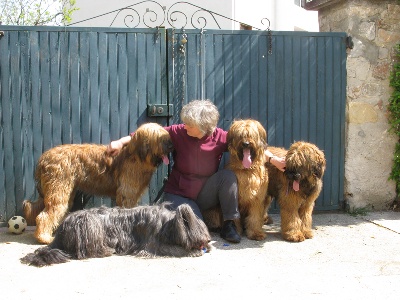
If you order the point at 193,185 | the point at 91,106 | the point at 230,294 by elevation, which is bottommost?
the point at 230,294

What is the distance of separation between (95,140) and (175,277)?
2.45 m

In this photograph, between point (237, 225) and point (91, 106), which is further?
point (91, 106)

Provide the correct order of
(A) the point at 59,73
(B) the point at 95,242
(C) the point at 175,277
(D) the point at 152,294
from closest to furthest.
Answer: (D) the point at 152,294
(C) the point at 175,277
(B) the point at 95,242
(A) the point at 59,73

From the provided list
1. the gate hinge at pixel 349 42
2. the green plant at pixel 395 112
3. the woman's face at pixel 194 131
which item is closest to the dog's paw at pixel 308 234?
the woman's face at pixel 194 131

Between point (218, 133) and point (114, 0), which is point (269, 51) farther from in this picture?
point (114, 0)

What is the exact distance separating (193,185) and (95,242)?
1.27 m

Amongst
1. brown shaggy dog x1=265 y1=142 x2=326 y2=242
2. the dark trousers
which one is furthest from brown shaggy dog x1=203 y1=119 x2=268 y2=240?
brown shaggy dog x1=265 y1=142 x2=326 y2=242

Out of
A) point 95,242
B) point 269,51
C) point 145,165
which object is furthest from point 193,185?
point 269,51

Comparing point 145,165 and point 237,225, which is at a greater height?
point 145,165

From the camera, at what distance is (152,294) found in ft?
12.2

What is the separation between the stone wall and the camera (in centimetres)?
634

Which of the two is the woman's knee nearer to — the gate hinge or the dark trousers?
the dark trousers

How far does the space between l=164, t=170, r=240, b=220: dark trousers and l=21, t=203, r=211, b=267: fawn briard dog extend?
1.59ft

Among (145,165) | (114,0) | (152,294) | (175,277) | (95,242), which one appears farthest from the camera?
(114,0)
